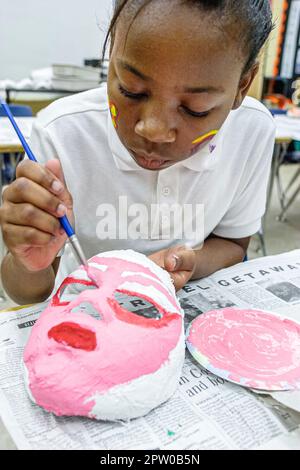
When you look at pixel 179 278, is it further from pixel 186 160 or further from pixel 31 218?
pixel 31 218

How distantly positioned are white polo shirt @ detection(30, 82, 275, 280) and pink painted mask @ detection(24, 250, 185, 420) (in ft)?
0.91

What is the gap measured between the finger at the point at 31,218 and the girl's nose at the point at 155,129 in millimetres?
184

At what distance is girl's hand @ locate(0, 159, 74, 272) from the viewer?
22.9 inches

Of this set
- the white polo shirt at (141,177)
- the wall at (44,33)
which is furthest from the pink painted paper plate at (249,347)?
the wall at (44,33)

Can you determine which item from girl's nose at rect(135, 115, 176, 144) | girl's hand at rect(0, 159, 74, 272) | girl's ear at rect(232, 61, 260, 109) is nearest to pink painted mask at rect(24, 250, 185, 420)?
girl's hand at rect(0, 159, 74, 272)

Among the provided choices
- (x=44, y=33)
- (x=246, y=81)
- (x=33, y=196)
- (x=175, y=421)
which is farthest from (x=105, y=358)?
Result: (x=44, y=33)

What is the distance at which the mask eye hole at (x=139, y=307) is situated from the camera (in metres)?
0.80

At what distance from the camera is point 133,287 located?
672mm

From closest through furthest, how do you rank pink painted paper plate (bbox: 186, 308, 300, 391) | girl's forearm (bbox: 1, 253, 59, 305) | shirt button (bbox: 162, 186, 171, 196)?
pink painted paper plate (bbox: 186, 308, 300, 391), girl's forearm (bbox: 1, 253, 59, 305), shirt button (bbox: 162, 186, 171, 196)

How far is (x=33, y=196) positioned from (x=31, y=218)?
1.2 inches

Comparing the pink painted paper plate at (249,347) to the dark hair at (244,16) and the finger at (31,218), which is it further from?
the dark hair at (244,16)

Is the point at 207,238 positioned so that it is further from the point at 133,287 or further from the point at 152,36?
the point at 152,36

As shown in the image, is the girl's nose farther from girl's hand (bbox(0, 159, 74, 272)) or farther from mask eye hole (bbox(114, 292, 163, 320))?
mask eye hole (bbox(114, 292, 163, 320))
